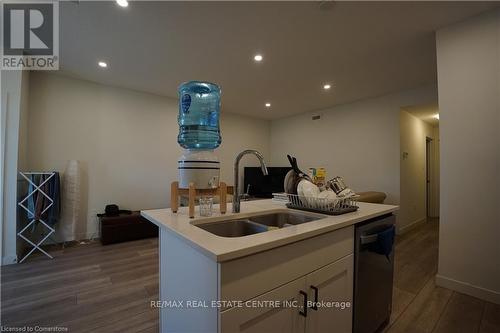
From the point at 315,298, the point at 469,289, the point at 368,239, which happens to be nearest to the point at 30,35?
the point at 315,298

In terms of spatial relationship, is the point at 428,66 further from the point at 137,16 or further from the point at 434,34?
the point at 137,16

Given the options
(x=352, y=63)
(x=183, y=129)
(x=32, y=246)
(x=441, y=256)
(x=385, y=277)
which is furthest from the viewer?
(x=32, y=246)

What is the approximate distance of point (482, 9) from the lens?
5.97 feet

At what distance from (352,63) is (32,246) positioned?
4.95 meters

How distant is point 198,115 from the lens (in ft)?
5.56

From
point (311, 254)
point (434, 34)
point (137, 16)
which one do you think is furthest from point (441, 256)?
point (137, 16)

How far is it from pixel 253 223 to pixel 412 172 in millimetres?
4293

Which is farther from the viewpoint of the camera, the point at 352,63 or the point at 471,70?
the point at 352,63

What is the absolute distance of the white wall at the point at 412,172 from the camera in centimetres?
386

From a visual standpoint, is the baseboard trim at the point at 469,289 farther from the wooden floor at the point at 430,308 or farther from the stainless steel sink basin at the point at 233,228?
the stainless steel sink basin at the point at 233,228

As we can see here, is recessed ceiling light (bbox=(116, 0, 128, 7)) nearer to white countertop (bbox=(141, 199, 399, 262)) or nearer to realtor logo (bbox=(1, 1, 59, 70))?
realtor logo (bbox=(1, 1, 59, 70))

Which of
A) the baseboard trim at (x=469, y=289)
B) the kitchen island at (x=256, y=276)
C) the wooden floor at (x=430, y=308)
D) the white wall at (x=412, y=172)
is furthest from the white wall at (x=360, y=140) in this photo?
the kitchen island at (x=256, y=276)

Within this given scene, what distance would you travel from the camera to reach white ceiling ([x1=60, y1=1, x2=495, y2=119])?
1864 mm

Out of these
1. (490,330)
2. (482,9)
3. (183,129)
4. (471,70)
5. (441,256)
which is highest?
(482,9)
